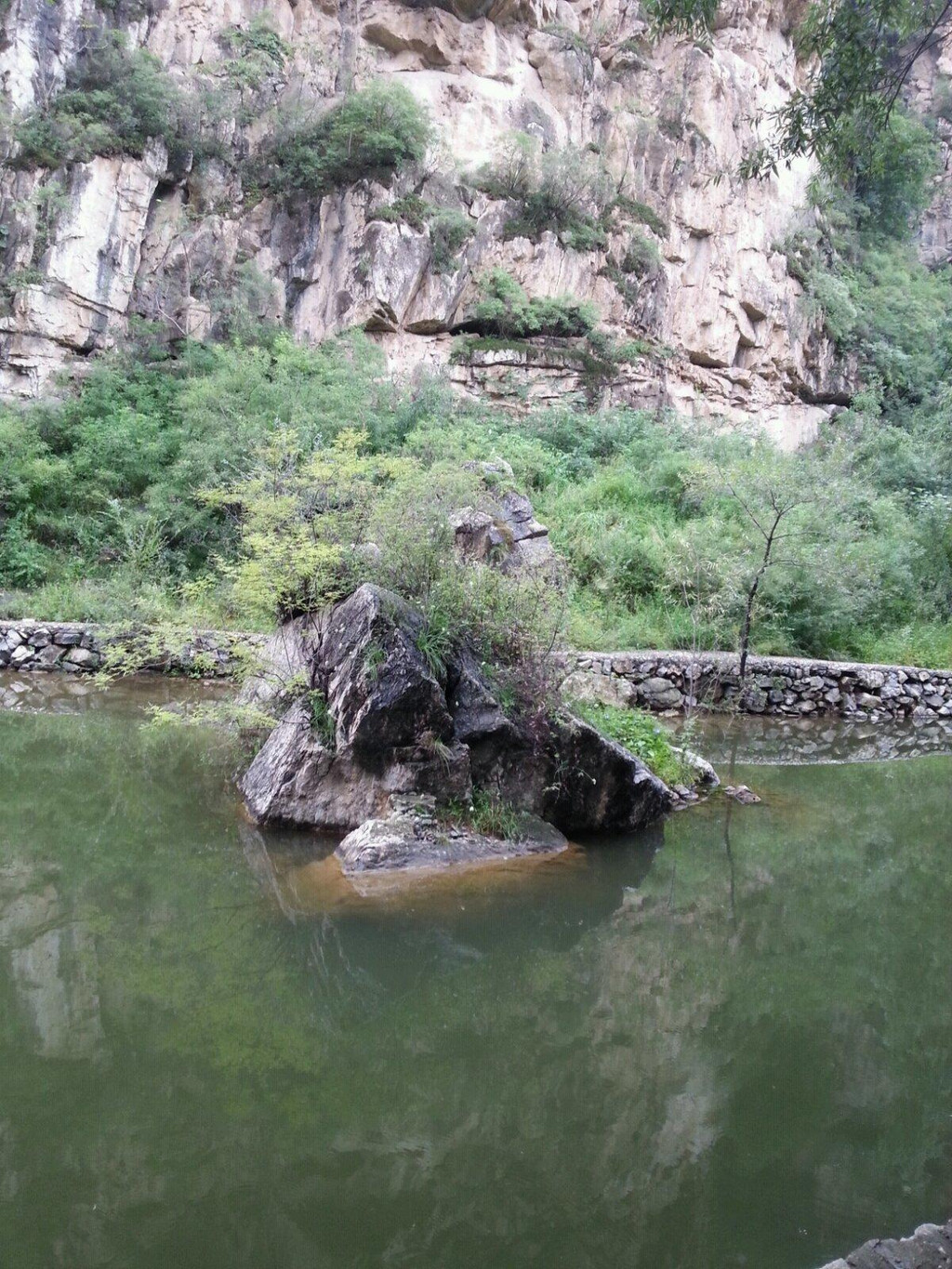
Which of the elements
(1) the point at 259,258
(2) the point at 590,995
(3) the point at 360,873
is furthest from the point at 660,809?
(1) the point at 259,258

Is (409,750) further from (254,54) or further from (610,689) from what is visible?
(254,54)

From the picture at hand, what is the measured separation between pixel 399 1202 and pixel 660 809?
522 centimetres

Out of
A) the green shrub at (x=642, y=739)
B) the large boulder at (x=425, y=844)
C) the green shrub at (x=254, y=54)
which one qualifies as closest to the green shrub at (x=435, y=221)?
the green shrub at (x=254, y=54)

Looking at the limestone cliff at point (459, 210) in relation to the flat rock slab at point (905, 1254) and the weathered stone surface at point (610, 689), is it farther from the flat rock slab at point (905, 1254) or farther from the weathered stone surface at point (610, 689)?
the flat rock slab at point (905, 1254)

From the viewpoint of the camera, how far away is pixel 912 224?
3288cm

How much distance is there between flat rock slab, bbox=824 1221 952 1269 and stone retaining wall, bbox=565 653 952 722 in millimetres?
10330

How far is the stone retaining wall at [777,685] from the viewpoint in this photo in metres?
13.7

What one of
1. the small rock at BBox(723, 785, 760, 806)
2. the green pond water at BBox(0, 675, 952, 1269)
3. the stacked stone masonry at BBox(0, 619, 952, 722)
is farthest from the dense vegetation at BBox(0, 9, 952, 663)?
the green pond water at BBox(0, 675, 952, 1269)

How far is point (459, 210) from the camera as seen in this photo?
2434cm

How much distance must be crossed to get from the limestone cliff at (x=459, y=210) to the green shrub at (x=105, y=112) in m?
0.36

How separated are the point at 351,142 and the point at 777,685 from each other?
1848cm

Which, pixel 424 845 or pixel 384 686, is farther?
pixel 384 686

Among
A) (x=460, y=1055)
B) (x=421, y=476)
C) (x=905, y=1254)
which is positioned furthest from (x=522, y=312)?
(x=905, y=1254)

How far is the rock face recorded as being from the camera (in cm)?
711
